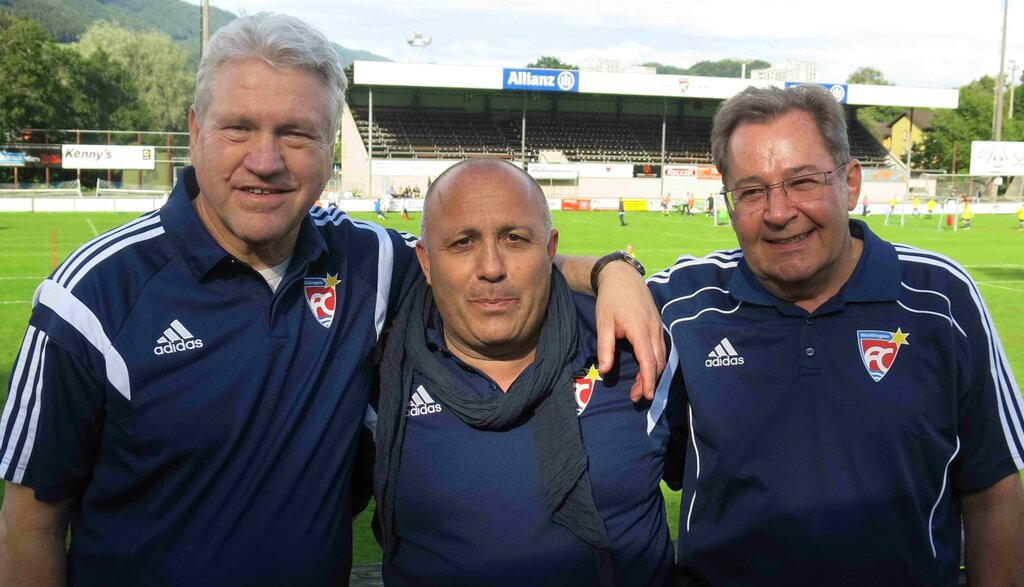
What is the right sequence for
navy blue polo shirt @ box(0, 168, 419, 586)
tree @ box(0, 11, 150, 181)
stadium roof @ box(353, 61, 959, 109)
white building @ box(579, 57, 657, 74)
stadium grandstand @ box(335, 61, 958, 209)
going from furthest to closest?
1. white building @ box(579, 57, 657, 74)
2. tree @ box(0, 11, 150, 181)
3. stadium roof @ box(353, 61, 959, 109)
4. stadium grandstand @ box(335, 61, 958, 209)
5. navy blue polo shirt @ box(0, 168, 419, 586)

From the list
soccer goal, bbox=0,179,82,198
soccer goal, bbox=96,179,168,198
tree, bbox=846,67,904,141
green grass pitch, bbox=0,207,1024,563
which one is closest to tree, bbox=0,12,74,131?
soccer goal, bbox=0,179,82,198

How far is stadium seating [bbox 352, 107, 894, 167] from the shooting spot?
5497cm

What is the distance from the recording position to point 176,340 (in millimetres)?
2506

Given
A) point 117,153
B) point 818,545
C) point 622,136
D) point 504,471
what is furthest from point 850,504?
point 622,136

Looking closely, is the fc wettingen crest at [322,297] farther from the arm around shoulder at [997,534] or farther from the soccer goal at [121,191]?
the soccer goal at [121,191]

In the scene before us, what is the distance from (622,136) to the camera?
59156 mm

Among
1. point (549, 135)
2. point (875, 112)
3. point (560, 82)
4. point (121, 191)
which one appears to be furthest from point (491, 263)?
point (875, 112)

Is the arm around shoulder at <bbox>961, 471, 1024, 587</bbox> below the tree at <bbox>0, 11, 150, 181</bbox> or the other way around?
below

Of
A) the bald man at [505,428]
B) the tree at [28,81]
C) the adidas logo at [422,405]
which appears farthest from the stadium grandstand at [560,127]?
the adidas logo at [422,405]

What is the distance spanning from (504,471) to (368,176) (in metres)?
49.4

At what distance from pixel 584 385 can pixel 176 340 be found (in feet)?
3.99

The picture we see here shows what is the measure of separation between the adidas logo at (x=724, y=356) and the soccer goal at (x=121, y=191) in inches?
1600

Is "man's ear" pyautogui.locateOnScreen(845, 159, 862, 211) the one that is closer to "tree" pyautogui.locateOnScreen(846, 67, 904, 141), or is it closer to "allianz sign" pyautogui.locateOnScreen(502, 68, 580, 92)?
"allianz sign" pyautogui.locateOnScreen(502, 68, 580, 92)

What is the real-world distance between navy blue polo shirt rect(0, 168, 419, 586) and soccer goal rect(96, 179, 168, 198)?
40298mm
